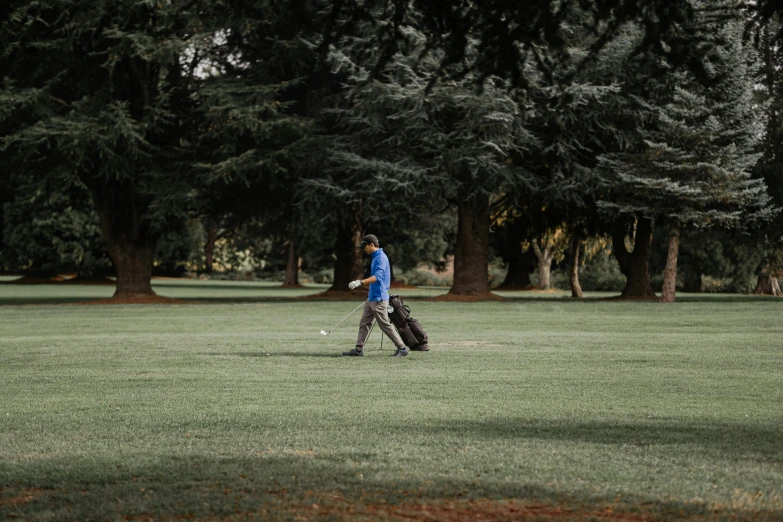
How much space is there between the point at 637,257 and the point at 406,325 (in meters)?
30.0

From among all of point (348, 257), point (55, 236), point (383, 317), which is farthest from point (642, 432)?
point (55, 236)

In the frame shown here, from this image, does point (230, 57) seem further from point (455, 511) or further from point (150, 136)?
point (455, 511)

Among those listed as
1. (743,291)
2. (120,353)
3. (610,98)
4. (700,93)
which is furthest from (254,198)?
(743,291)

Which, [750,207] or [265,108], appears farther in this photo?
[750,207]

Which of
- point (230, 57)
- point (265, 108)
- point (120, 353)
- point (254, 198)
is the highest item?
point (230, 57)

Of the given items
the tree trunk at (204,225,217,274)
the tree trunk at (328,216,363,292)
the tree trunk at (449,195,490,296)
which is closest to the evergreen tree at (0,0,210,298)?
the tree trunk at (328,216,363,292)

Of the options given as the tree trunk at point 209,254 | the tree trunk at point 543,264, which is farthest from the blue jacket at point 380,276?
the tree trunk at point 209,254

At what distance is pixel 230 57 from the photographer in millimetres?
45750

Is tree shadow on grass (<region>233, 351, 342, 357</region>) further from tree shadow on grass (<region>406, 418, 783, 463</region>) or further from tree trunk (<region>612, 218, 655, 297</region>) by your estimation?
tree trunk (<region>612, 218, 655, 297</region>)

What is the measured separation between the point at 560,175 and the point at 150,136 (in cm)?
1670

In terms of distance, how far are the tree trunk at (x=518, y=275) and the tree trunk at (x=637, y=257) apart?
22.7 metres

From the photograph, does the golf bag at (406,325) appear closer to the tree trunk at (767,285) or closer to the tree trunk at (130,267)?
the tree trunk at (130,267)

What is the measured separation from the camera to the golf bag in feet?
59.8

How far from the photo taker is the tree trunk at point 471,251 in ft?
145
